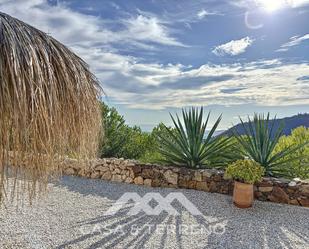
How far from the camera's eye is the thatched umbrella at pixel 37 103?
71.8 inches

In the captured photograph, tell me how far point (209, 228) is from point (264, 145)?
2759 mm

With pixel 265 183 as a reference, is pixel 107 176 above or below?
below

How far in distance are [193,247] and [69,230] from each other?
1.73 meters

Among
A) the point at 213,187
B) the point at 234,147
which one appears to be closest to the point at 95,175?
the point at 213,187

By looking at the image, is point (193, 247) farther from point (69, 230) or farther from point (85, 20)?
point (85, 20)

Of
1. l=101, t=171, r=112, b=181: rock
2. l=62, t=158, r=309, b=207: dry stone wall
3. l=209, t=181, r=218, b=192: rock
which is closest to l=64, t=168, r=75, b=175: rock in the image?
l=62, t=158, r=309, b=207: dry stone wall

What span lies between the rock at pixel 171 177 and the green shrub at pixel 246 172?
144 cm

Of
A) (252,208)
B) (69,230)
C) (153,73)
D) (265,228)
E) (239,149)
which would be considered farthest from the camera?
(153,73)

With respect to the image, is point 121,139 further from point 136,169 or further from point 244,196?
point 244,196

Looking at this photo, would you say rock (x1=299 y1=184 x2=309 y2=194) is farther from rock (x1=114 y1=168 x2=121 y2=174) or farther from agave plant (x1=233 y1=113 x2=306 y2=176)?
rock (x1=114 y1=168 x2=121 y2=174)

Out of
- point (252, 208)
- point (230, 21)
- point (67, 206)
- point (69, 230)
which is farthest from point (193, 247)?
point (230, 21)

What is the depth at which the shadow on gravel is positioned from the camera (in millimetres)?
3947

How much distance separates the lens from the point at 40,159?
2199mm

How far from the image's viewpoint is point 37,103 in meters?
1.89
